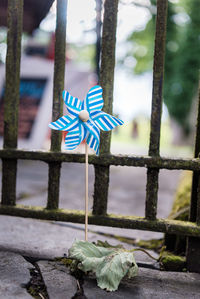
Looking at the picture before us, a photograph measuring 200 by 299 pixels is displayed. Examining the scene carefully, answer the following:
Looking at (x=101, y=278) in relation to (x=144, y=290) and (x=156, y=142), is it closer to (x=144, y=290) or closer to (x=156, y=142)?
(x=144, y=290)

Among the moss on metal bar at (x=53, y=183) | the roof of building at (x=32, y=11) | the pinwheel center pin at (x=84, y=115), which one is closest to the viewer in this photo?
the pinwheel center pin at (x=84, y=115)

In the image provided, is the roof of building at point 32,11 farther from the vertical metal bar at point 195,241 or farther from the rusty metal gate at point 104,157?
the vertical metal bar at point 195,241

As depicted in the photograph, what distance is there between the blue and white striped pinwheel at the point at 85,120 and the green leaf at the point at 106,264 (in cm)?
42

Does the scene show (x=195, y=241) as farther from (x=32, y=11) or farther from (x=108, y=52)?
(x=32, y=11)

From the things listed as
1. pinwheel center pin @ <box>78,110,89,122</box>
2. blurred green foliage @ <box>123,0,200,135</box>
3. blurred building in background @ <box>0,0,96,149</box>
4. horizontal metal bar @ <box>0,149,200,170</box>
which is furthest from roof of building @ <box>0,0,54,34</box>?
blurred green foliage @ <box>123,0,200,135</box>

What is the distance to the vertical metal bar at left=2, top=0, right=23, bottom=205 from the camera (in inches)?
66.1

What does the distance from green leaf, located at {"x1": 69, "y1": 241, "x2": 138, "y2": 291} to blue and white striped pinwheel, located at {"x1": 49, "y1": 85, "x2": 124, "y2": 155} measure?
1.37 ft

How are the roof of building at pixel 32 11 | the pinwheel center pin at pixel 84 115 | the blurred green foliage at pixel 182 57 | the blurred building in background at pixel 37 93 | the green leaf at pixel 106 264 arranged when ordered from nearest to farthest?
the green leaf at pixel 106 264
the pinwheel center pin at pixel 84 115
the roof of building at pixel 32 11
the blurred building in background at pixel 37 93
the blurred green foliage at pixel 182 57

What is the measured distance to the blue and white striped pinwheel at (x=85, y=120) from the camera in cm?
137

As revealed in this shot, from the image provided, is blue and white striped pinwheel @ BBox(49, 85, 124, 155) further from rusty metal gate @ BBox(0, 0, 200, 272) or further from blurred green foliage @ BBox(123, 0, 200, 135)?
blurred green foliage @ BBox(123, 0, 200, 135)

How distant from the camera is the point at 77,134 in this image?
1.39m

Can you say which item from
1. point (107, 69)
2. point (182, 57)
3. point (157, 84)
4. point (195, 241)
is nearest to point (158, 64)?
point (157, 84)

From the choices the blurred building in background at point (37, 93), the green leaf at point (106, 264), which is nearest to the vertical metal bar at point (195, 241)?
the green leaf at point (106, 264)

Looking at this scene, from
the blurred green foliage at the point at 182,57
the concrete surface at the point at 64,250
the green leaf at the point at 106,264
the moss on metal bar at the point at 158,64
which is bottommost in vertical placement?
the concrete surface at the point at 64,250
